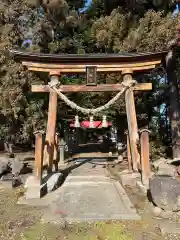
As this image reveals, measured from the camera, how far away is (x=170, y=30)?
1002 cm

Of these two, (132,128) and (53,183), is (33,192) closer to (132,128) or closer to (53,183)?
(53,183)

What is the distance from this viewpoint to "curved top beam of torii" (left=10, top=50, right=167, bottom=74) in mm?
8367

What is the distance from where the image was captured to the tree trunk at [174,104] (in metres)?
11.7

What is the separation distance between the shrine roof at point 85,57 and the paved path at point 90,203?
3775 millimetres

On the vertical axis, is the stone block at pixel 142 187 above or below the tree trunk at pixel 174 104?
below

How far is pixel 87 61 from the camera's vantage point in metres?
8.57

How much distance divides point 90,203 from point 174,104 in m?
7.31

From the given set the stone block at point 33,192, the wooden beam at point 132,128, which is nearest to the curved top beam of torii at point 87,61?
the wooden beam at point 132,128

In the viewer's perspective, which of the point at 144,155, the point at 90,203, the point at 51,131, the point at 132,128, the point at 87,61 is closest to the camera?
the point at 90,203

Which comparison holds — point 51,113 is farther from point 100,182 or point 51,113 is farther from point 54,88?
point 100,182

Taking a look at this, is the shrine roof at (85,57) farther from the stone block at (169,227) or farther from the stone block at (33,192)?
the stone block at (169,227)

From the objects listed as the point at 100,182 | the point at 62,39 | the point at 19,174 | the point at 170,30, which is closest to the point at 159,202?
the point at 100,182

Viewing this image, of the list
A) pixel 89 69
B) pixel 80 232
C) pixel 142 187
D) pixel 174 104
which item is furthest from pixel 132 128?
pixel 80 232

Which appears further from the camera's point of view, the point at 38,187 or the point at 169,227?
the point at 38,187
